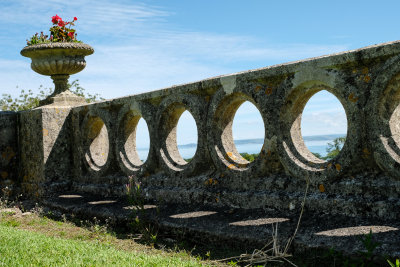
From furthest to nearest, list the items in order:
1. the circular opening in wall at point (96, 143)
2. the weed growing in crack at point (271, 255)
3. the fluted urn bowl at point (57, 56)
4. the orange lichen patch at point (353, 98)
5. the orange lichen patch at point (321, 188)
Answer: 1. the fluted urn bowl at point (57, 56)
2. the circular opening in wall at point (96, 143)
3. the orange lichen patch at point (321, 188)
4. the orange lichen patch at point (353, 98)
5. the weed growing in crack at point (271, 255)

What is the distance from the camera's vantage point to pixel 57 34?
7512mm

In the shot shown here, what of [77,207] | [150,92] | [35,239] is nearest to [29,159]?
[77,207]

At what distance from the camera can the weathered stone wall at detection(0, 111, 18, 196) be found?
25.1 ft

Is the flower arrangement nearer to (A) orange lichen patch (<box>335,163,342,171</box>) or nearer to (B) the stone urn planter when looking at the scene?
(B) the stone urn planter

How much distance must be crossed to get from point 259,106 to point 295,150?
1.85 feet

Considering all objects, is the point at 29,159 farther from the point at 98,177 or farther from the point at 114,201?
the point at 114,201

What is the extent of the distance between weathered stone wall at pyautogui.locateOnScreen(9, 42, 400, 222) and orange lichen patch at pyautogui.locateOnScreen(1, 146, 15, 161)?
7.41ft

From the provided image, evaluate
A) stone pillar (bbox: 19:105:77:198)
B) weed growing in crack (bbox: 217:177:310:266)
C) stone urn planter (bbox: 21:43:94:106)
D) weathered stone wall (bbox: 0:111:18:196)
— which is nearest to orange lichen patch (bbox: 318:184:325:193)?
weed growing in crack (bbox: 217:177:310:266)

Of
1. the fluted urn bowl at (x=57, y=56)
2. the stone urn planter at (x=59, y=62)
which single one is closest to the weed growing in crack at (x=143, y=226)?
the stone urn planter at (x=59, y=62)

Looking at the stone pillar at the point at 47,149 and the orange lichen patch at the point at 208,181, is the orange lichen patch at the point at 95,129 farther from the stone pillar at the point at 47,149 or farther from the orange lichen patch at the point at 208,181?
the orange lichen patch at the point at 208,181

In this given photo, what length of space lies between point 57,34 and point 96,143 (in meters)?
1.97

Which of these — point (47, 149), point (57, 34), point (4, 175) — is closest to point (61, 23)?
point (57, 34)

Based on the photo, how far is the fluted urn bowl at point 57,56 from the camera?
724 centimetres

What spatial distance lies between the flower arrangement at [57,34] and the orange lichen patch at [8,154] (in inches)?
72.0
